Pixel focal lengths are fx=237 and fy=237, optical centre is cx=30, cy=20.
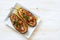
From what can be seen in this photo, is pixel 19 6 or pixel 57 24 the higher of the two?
pixel 19 6

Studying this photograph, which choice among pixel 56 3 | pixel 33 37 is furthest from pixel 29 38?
pixel 56 3

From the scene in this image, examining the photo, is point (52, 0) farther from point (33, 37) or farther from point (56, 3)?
point (33, 37)
